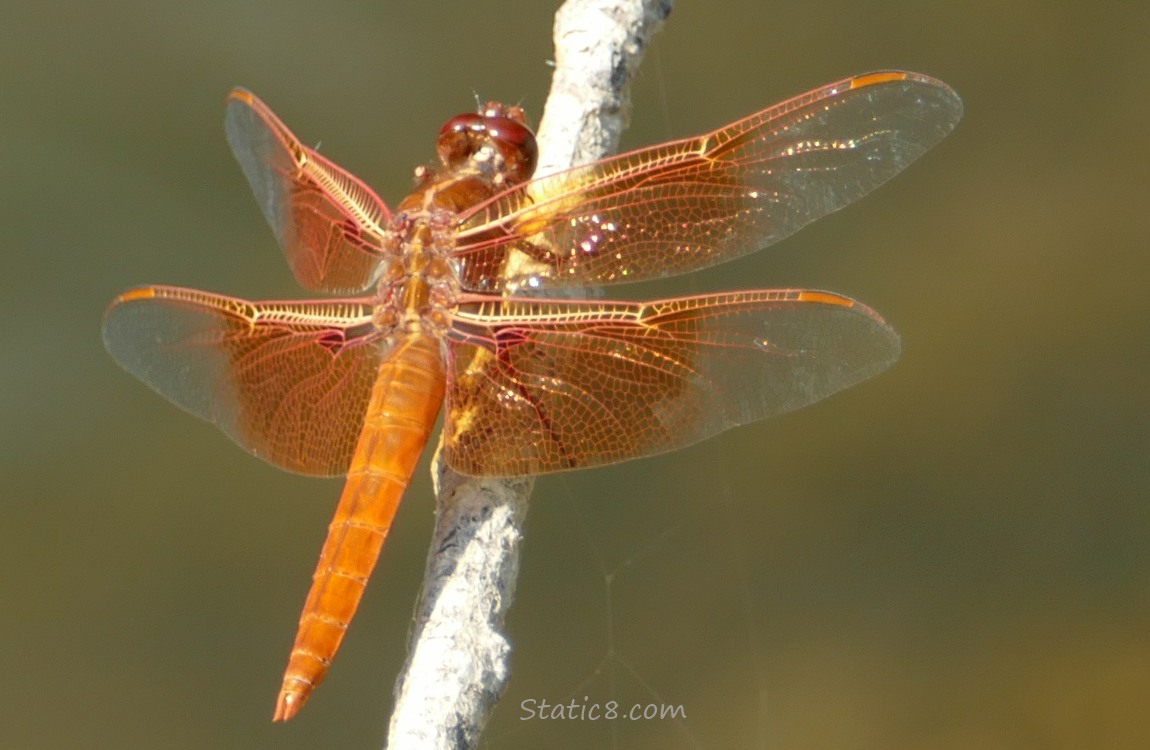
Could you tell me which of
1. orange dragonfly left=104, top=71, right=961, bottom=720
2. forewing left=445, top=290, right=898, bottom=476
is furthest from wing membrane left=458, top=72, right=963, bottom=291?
forewing left=445, top=290, right=898, bottom=476

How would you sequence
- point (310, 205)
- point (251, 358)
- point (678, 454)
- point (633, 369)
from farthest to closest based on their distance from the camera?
point (678, 454) < point (310, 205) < point (251, 358) < point (633, 369)

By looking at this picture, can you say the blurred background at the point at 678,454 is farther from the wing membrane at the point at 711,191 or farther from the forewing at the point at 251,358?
Result: the wing membrane at the point at 711,191

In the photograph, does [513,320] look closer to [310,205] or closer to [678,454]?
[310,205]

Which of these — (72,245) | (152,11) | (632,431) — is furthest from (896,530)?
(152,11)

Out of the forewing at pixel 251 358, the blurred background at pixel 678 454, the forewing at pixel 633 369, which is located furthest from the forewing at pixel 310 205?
the blurred background at pixel 678 454

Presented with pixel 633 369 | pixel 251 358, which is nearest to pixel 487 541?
pixel 633 369

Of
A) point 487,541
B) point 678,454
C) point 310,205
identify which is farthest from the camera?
point 678,454
